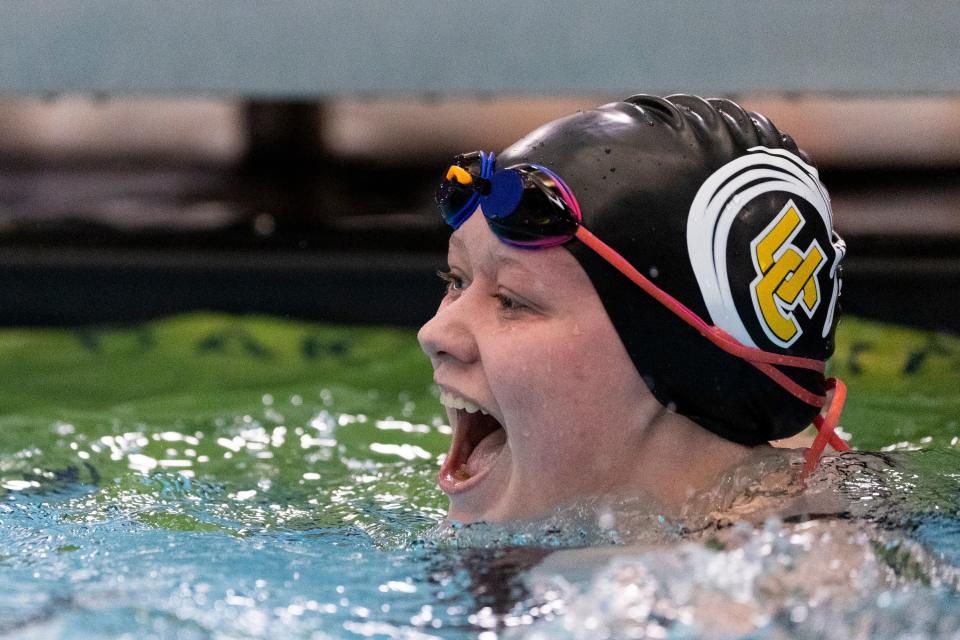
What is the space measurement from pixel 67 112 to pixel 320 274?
3.51 m

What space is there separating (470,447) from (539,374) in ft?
1.00

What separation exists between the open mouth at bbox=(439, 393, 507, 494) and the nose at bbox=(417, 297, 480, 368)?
0.10 meters

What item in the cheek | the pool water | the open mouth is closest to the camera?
the pool water

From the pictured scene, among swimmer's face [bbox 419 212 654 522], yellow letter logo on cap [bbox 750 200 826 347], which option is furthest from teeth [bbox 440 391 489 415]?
yellow letter logo on cap [bbox 750 200 826 347]

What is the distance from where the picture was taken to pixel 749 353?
6.68 ft

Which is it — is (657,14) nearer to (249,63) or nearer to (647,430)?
(249,63)

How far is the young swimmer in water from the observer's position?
1979 millimetres

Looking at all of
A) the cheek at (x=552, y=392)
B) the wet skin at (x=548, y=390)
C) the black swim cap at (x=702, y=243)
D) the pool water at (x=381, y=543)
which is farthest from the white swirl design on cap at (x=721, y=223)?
the pool water at (x=381, y=543)

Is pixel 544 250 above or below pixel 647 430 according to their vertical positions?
above

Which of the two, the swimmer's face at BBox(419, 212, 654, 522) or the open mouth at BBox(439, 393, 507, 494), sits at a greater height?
the swimmer's face at BBox(419, 212, 654, 522)

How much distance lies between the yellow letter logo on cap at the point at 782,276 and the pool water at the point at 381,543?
29cm

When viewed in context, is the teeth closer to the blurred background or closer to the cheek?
the cheek

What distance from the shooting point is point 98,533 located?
230 centimetres

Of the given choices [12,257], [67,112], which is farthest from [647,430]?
[67,112]
